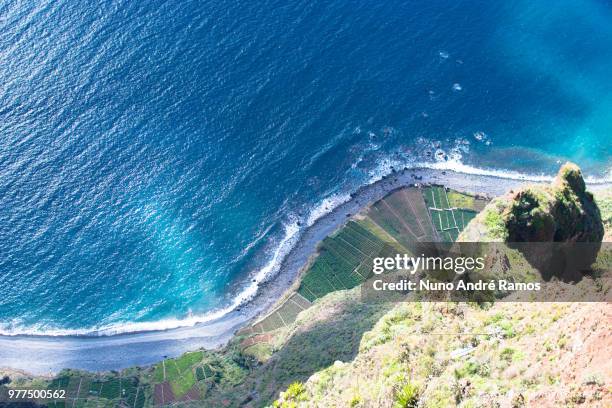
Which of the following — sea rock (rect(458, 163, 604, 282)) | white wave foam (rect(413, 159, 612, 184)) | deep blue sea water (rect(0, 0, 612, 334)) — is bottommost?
sea rock (rect(458, 163, 604, 282))

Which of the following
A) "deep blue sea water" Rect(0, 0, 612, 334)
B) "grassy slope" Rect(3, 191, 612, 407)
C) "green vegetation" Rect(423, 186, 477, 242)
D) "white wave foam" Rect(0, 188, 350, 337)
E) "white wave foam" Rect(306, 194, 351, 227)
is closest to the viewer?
"grassy slope" Rect(3, 191, 612, 407)

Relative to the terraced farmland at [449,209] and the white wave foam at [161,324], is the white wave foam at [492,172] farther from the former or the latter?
the white wave foam at [161,324]

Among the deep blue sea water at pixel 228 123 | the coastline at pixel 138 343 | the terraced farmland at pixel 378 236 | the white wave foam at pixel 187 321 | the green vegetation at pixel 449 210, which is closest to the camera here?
the coastline at pixel 138 343

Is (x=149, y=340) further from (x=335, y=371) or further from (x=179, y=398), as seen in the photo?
(x=335, y=371)

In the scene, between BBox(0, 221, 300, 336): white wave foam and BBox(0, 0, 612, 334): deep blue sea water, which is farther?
BBox(0, 0, 612, 334): deep blue sea water

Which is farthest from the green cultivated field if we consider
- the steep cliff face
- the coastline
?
the steep cliff face

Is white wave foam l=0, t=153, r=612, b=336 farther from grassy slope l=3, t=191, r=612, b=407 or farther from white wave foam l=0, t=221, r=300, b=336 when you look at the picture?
grassy slope l=3, t=191, r=612, b=407

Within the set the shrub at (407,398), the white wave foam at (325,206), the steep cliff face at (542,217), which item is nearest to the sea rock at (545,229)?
the steep cliff face at (542,217)
